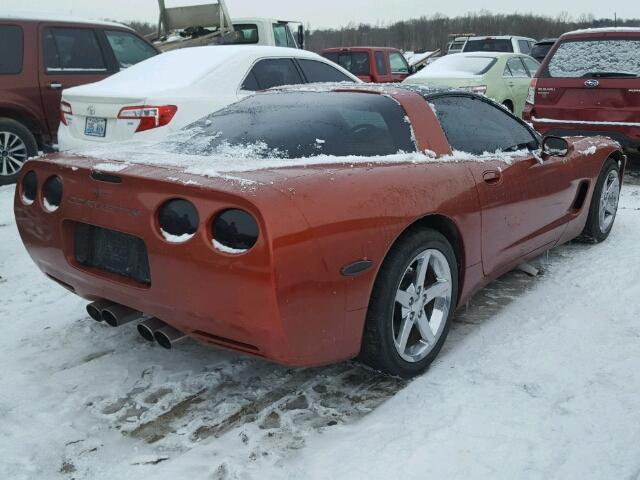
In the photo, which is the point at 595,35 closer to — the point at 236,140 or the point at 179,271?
the point at 236,140

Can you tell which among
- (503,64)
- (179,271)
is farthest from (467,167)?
(503,64)

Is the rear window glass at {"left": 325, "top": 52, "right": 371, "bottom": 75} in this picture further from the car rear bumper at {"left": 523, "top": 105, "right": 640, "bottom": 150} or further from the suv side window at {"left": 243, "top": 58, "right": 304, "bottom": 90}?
the suv side window at {"left": 243, "top": 58, "right": 304, "bottom": 90}

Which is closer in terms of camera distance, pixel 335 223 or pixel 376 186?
pixel 335 223

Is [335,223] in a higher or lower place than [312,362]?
higher

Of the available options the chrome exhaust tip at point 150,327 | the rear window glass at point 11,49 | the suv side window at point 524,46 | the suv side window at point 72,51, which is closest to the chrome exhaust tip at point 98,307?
the chrome exhaust tip at point 150,327

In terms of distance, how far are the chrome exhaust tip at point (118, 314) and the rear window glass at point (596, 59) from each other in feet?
19.9

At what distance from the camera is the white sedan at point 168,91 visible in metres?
5.55

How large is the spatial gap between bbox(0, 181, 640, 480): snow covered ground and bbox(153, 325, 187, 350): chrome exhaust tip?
31cm

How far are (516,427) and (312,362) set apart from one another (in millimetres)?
848

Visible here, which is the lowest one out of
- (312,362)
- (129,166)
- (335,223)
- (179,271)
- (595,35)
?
(312,362)

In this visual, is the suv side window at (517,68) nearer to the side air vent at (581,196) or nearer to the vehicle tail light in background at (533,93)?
the vehicle tail light in background at (533,93)

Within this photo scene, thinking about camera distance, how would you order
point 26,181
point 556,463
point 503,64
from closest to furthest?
point 556,463 < point 26,181 < point 503,64

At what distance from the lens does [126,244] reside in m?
2.65

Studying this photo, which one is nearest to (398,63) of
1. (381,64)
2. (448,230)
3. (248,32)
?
(381,64)
